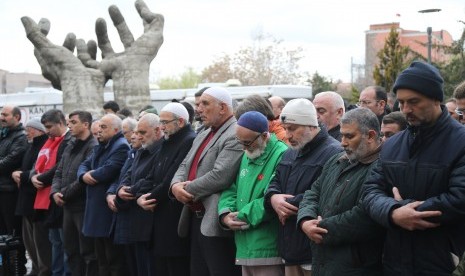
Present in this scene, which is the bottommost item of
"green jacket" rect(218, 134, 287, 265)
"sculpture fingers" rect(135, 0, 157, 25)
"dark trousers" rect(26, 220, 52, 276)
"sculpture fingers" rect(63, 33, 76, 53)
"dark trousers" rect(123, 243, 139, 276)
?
"dark trousers" rect(26, 220, 52, 276)

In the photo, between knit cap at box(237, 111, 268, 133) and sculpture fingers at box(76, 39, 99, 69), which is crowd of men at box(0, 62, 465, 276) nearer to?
knit cap at box(237, 111, 268, 133)

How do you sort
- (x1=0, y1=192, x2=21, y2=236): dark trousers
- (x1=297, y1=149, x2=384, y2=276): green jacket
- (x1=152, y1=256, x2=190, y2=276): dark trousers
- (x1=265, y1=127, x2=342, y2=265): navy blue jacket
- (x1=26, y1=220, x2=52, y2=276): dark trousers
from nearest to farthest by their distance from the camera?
(x1=297, y1=149, x2=384, y2=276): green jacket → (x1=265, y1=127, x2=342, y2=265): navy blue jacket → (x1=152, y1=256, x2=190, y2=276): dark trousers → (x1=26, y1=220, x2=52, y2=276): dark trousers → (x1=0, y1=192, x2=21, y2=236): dark trousers

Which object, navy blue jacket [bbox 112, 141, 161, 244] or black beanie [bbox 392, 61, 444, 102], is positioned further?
navy blue jacket [bbox 112, 141, 161, 244]

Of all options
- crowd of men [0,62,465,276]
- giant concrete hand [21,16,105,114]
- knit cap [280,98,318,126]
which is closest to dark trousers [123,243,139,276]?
crowd of men [0,62,465,276]

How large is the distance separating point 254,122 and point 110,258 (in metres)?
3.60

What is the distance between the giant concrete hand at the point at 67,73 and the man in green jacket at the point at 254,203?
15.0m

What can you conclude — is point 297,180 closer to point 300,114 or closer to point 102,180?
point 300,114

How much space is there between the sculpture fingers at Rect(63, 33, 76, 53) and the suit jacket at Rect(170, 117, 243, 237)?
16.8m

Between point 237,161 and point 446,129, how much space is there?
2765 millimetres

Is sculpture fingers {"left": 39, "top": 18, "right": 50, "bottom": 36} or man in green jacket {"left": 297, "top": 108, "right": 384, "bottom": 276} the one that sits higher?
sculpture fingers {"left": 39, "top": 18, "right": 50, "bottom": 36}

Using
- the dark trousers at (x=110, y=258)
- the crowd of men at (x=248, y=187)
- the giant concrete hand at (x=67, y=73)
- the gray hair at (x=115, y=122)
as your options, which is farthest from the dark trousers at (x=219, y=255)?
the giant concrete hand at (x=67, y=73)

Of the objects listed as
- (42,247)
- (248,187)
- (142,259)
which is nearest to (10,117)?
(42,247)

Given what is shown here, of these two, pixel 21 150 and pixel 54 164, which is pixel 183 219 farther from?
pixel 21 150

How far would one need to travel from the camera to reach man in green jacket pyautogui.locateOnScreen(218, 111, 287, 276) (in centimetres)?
652
